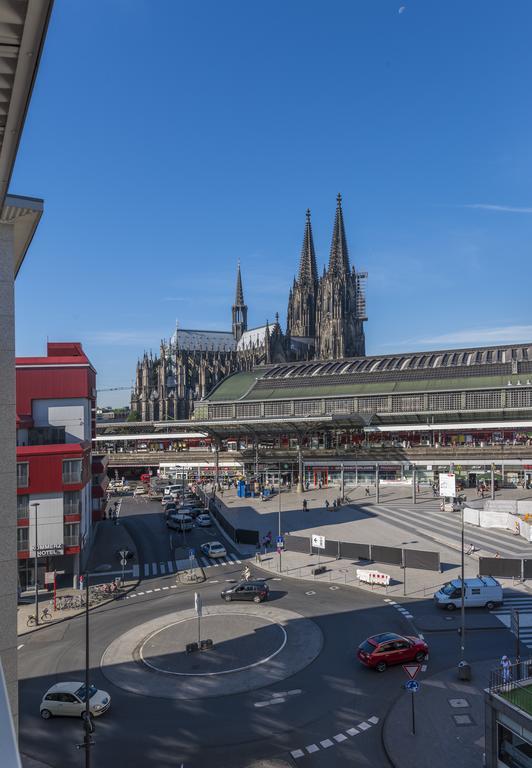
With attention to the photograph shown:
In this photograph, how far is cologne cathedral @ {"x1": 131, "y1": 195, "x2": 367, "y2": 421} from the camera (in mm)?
133375

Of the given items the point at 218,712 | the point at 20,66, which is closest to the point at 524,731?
the point at 218,712

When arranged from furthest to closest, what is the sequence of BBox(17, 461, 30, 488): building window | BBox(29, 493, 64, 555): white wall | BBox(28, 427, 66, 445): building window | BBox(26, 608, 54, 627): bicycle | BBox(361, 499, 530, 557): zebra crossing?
BBox(361, 499, 530, 557): zebra crossing → BBox(28, 427, 66, 445): building window → BBox(29, 493, 64, 555): white wall → BBox(17, 461, 30, 488): building window → BBox(26, 608, 54, 627): bicycle

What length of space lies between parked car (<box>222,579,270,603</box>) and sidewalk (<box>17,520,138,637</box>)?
255 inches

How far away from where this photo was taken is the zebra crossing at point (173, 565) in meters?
35.3

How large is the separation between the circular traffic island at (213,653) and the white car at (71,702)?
1.60 m

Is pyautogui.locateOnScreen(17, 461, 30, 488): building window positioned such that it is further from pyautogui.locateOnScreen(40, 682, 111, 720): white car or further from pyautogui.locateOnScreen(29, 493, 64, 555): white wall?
pyautogui.locateOnScreen(40, 682, 111, 720): white car

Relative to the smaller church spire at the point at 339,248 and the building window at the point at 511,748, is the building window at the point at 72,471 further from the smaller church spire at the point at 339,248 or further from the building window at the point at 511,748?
the smaller church spire at the point at 339,248

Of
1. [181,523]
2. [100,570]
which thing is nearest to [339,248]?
[181,523]

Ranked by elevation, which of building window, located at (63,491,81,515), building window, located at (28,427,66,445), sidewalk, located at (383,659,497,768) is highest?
building window, located at (28,427,66,445)

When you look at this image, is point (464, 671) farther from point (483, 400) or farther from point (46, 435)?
point (483, 400)

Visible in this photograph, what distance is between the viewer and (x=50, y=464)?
32.6 metres

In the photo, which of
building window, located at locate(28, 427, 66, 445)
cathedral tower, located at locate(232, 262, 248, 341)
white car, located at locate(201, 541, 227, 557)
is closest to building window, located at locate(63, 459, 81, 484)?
building window, located at locate(28, 427, 66, 445)

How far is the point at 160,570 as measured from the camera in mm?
36000

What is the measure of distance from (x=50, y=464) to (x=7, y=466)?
20982mm
